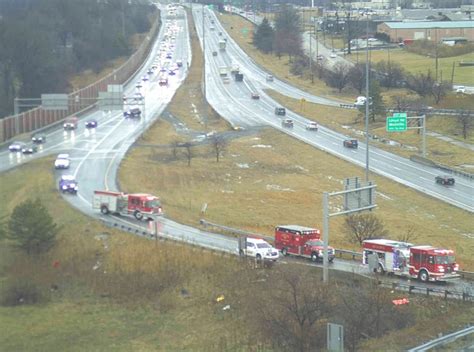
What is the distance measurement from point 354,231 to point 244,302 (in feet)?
15.4

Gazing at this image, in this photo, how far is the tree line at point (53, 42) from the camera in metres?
33.5

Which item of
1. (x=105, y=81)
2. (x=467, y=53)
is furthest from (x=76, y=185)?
(x=467, y=53)

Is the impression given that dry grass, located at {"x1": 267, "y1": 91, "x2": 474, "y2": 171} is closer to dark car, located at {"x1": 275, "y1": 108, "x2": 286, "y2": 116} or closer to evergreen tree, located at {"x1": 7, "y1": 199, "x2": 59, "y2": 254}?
dark car, located at {"x1": 275, "y1": 108, "x2": 286, "y2": 116}

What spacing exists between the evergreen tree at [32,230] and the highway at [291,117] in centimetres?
998

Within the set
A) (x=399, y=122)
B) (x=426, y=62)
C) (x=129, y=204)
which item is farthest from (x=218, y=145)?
(x=426, y=62)

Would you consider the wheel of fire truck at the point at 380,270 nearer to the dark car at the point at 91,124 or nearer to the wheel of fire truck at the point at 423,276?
the wheel of fire truck at the point at 423,276

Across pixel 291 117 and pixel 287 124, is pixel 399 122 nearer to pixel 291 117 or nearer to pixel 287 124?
pixel 287 124

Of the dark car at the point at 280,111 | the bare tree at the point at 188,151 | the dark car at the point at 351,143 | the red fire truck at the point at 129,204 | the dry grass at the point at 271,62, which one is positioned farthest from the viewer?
the dry grass at the point at 271,62

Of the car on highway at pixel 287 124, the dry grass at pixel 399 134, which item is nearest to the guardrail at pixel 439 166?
the dry grass at pixel 399 134

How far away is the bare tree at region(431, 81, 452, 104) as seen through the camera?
3393cm

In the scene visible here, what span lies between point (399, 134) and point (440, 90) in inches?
228

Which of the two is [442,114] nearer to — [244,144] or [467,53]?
[244,144]

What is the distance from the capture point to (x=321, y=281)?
12.2 metres

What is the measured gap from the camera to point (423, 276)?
12609 millimetres
